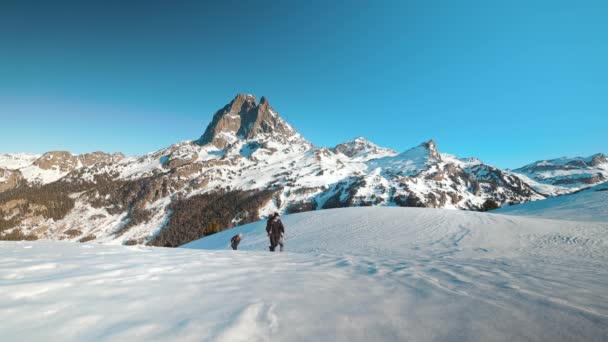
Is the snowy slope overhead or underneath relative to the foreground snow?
underneath

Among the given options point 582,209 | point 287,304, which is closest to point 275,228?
point 287,304

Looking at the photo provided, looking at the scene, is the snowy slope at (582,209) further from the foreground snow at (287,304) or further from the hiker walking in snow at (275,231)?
the hiker walking in snow at (275,231)

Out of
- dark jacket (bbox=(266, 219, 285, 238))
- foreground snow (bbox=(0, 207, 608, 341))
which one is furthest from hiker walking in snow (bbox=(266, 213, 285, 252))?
foreground snow (bbox=(0, 207, 608, 341))

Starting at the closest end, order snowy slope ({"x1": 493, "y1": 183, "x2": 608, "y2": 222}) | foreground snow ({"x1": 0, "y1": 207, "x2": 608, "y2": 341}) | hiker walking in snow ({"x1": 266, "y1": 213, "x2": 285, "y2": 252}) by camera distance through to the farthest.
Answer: foreground snow ({"x1": 0, "y1": 207, "x2": 608, "y2": 341}), hiker walking in snow ({"x1": 266, "y1": 213, "x2": 285, "y2": 252}), snowy slope ({"x1": 493, "y1": 183, "x2": 608, "y2": 222})

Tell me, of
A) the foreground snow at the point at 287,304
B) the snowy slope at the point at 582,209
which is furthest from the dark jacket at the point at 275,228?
the snowy slope at the point at 582,209

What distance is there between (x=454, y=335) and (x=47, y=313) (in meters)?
4.46

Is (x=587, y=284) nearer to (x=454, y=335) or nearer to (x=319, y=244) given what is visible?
(x=454, y=335)

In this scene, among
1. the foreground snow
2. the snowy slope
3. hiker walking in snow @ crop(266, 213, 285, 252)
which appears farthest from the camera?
the snowy slope

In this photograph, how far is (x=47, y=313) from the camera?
8.54ft

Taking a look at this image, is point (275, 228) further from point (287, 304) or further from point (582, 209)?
point (582, 209)

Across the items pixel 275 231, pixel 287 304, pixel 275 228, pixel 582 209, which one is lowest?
pixel 582 209

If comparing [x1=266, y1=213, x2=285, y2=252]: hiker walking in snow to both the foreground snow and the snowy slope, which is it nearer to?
the foreground snow

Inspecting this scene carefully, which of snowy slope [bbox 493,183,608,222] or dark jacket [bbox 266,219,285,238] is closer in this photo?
dark jacket [bbox 266,219,285,238]

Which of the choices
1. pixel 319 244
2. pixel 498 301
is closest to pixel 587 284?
pixel 498 301
